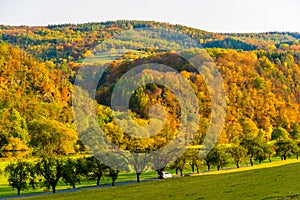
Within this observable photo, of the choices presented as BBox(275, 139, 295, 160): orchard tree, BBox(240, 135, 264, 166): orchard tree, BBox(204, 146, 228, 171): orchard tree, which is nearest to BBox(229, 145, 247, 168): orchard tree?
→ BBox(240, 135, 264, 166): orchard tree

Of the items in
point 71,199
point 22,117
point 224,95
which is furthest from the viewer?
point 224,95

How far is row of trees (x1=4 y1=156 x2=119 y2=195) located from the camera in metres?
56.8

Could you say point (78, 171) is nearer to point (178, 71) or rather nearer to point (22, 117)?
point (22, 117)

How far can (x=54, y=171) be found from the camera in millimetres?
57219

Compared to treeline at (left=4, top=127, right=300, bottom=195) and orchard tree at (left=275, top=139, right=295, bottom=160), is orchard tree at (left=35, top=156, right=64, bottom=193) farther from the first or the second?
orchard tree at (left=275, top=139, right=295, bottom=160)

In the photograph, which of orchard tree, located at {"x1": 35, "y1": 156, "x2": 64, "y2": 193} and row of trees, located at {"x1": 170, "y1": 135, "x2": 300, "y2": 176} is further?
row of trees, located at {"x1": 170, "y1": 135, "x2": 300, "y2": 176}

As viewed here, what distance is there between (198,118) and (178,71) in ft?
164

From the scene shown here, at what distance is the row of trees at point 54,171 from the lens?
56.8 m

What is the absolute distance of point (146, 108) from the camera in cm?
15788

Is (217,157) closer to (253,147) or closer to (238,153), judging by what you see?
(238,153)

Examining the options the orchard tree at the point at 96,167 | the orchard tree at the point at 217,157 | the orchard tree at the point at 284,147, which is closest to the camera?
the orchard tree at the point at 96,167

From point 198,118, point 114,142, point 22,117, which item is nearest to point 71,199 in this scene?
point 114,142

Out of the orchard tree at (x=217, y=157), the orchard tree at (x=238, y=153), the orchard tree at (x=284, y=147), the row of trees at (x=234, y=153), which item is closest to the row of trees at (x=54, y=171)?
the row of trees at (x=234, y=153)

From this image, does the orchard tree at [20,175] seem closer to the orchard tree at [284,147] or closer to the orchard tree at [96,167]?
the orchard tree at [96,167]
